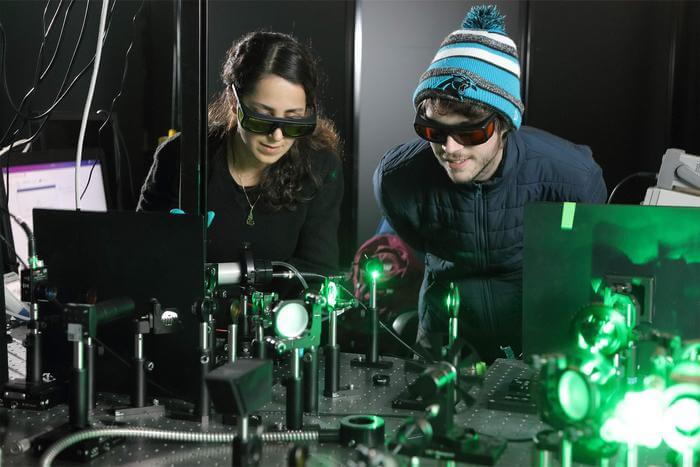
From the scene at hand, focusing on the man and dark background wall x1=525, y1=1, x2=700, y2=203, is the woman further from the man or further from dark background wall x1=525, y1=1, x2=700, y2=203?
dark background wall x1=525, y1=1, x2=700, y2=203

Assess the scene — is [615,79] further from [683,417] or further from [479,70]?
[683,417]

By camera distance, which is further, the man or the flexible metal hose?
the man

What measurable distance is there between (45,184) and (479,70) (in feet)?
4.38

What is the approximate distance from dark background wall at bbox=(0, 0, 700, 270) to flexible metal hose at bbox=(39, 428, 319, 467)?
2.40 metres

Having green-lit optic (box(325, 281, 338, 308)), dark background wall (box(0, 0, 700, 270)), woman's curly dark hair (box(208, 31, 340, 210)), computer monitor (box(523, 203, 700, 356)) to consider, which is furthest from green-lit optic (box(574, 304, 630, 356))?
dark background wall (box(0, 0, 700, 270))

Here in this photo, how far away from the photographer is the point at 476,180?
2342 mm

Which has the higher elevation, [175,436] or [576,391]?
[576,391]

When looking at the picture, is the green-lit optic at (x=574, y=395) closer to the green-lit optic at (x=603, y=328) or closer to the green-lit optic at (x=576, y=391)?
the green-lit optic at (x=576, y=391)

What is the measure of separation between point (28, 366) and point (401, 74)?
2.71m

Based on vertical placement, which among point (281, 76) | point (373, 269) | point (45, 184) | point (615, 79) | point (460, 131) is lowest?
point (373, 269)

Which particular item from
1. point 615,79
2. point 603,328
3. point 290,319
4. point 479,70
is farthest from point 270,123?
point 615,79

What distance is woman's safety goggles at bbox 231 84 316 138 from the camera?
6.70 ft

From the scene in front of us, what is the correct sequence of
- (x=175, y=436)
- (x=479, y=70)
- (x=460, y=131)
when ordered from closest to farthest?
(x=175, y=436) < (x=460, y=131) < (x=479, y=70)

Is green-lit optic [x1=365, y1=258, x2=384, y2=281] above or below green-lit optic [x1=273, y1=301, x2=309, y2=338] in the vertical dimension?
above
